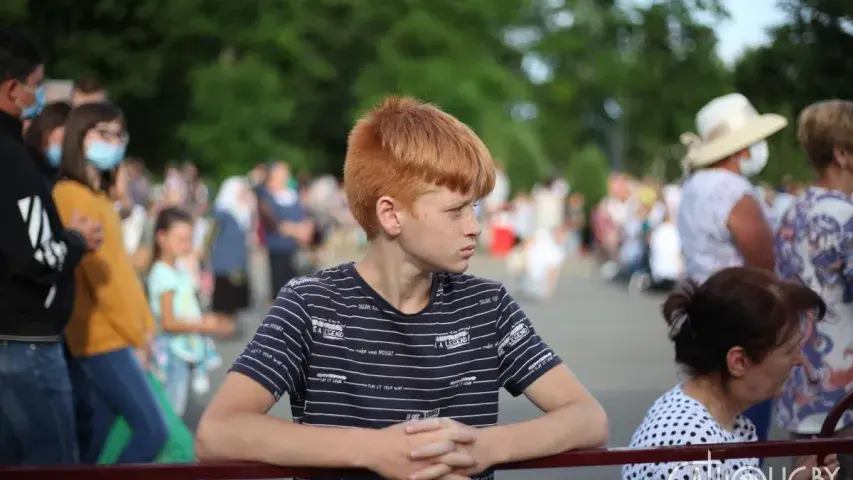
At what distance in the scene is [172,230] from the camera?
8602 mm

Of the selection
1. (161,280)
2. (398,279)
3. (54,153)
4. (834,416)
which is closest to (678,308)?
(834,416)

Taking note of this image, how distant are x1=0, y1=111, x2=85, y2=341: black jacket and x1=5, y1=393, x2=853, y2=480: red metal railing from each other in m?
2.28

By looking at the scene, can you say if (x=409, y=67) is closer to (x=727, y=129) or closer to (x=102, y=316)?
(x=727, y=129)

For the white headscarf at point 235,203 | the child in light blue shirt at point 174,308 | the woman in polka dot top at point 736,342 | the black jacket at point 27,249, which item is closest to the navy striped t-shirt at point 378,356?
the woman in polka dot top at point 736,342

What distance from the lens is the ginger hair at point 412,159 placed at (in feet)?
8.79

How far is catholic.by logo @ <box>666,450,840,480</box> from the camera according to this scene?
2.62 m

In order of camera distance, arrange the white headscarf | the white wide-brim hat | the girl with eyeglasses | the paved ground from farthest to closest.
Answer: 1. the white headscarf
2. the paved ground
3. the white wide-brim hat
4. the girl with eyeglasses

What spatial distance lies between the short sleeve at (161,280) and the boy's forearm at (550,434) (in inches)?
240

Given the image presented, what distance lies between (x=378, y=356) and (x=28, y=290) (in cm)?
227

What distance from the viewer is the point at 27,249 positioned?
448 centimetres

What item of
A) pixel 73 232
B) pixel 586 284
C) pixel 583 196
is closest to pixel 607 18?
pixel 583 196

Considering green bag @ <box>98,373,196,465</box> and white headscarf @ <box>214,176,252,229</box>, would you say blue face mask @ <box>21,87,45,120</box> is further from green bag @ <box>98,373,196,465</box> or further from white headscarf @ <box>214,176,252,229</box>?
white headscarf @ <box>214,176,252,229</box>

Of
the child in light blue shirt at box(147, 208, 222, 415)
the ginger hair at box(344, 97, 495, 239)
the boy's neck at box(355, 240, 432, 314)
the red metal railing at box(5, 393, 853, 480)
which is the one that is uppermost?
the child in light blue shirt at box(147, 208, 222, 415)

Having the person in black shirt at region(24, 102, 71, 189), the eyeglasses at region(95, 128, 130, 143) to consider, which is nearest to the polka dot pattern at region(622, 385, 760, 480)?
the eyeglasses at region(95, 128, 130, 143)
